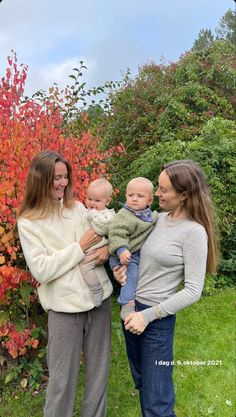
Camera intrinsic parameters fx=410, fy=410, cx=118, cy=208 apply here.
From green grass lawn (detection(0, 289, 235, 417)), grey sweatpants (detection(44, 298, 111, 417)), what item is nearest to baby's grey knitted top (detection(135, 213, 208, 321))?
grey sweatpants (detection(44, 298, 111, 417))

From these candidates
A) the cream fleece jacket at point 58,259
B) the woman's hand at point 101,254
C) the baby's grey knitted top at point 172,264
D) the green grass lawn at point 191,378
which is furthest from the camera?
the green grass lawn at point 191,378

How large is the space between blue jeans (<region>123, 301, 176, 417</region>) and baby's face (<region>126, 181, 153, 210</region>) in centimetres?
53

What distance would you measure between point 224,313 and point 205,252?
11.7ft

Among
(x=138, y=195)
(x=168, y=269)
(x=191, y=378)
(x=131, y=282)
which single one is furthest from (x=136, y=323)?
(x=191, y=378)

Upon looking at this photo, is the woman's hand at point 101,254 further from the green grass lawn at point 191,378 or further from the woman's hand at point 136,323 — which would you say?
the green grass lawn at point 191,378

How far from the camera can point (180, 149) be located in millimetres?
6020

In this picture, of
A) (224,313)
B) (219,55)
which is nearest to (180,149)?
(224,313)

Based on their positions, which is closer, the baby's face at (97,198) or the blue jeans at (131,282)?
the blue jeans at (131,282)

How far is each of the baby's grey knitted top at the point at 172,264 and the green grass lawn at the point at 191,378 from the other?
132cm

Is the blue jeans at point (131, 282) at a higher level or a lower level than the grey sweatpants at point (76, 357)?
higher

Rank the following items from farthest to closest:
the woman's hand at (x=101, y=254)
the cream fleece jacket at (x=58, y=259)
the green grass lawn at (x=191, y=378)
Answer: the green grass lawn at (x=191, y=378), the woman's hand at (x=101, y=254), the cream fleece jacket at (x=58, y=259)

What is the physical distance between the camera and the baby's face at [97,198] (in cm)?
234

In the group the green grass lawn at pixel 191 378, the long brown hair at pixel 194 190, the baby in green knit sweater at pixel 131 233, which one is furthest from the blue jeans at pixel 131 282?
the green grass lawn at pixel 191 378

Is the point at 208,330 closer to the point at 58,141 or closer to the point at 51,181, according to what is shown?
the point at 58,141
